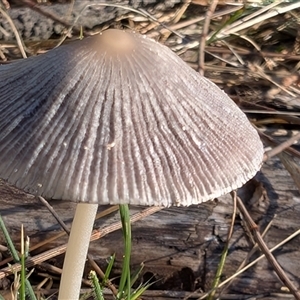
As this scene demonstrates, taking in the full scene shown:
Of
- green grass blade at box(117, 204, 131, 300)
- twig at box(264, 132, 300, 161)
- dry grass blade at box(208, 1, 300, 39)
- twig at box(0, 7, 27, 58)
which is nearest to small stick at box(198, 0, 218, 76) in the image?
dry grass blade at box(208, 1, 300, 39)

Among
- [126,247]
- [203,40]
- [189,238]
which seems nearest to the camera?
[126,247]

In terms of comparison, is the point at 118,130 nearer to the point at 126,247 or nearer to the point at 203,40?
the point at 126,247

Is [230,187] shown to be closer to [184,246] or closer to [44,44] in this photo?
[184,246]

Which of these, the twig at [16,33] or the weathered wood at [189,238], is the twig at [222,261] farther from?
the twig at [16,33]

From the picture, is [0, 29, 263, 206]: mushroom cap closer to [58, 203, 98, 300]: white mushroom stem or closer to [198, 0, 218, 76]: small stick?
[58, 203, 98, 300]: white mushroom stem

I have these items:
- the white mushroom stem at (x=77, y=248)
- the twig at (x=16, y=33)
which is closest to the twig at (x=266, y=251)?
the white mushroom stem at (x=77, y=248)

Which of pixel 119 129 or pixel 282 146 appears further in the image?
pixel 282 146

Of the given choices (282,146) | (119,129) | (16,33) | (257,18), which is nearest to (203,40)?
(257,18)
